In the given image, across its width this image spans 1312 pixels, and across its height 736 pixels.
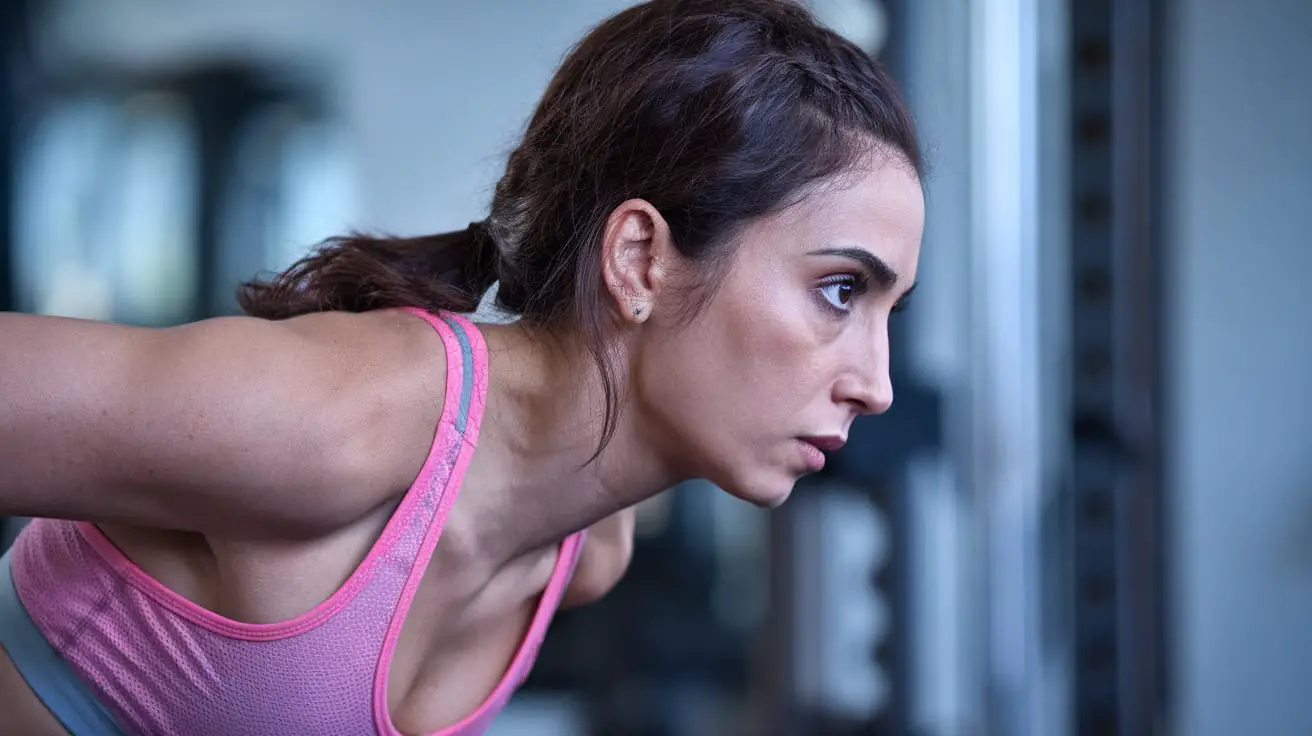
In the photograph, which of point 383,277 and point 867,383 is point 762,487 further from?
point 383,277

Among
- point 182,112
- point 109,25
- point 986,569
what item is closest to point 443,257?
point 986,569

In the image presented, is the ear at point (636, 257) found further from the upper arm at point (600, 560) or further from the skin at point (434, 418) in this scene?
the upper arm at point (600, 560)

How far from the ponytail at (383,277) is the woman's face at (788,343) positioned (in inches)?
6.2

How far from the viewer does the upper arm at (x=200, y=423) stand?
597 millimetres

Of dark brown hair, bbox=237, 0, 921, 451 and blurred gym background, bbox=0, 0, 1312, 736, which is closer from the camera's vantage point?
dark brown hair, bbox=237, 0, 921, 451

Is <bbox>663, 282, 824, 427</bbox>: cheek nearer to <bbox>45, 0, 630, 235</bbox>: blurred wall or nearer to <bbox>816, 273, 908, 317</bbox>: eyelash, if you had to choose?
<bbox>816, 273, 908, 317</bbox>: eyelash

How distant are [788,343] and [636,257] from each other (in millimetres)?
113

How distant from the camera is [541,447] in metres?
0.79

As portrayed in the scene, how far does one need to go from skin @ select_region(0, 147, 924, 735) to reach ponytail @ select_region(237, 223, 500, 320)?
0.21 ft

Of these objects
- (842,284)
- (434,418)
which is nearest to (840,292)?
(842,284)

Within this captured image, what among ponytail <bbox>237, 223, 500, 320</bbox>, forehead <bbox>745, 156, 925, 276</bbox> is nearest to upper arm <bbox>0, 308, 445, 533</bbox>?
ponytail <bbox>237, 223, 500, 320</bbox>

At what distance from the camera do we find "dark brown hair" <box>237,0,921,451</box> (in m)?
0.73

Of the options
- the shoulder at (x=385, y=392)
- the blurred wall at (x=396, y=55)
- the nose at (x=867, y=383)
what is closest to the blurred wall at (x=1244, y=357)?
the blurred wall at (x=396, y=55)

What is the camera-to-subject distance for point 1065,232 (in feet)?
5.84
